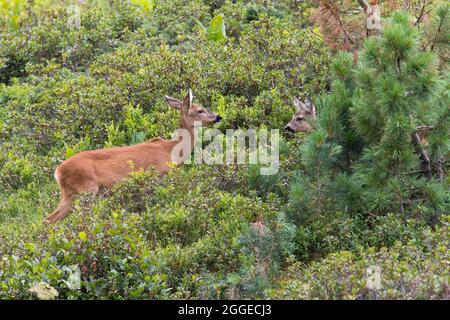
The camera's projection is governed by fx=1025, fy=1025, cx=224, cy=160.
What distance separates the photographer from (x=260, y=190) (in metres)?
9.66

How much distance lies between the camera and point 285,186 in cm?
956

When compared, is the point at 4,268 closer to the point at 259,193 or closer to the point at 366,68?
the point at 259,193

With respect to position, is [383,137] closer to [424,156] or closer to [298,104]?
[424,156]

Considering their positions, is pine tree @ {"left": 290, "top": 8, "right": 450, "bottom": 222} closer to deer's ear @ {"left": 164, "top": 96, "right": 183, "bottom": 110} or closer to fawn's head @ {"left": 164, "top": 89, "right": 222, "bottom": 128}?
fawn's head @ {"left": 164, "top": 89, "right": 222, "bottom": 128}

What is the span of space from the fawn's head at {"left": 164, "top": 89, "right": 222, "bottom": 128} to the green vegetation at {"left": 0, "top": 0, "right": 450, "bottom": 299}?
0.61 feet

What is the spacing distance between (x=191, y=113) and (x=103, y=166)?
60.1 inches

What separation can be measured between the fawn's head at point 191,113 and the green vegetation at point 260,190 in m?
0.19

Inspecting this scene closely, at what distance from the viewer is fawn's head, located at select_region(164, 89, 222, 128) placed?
11.6 meters

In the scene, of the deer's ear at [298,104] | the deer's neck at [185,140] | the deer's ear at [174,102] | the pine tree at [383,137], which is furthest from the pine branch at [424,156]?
the deer's ear at [174,102]
